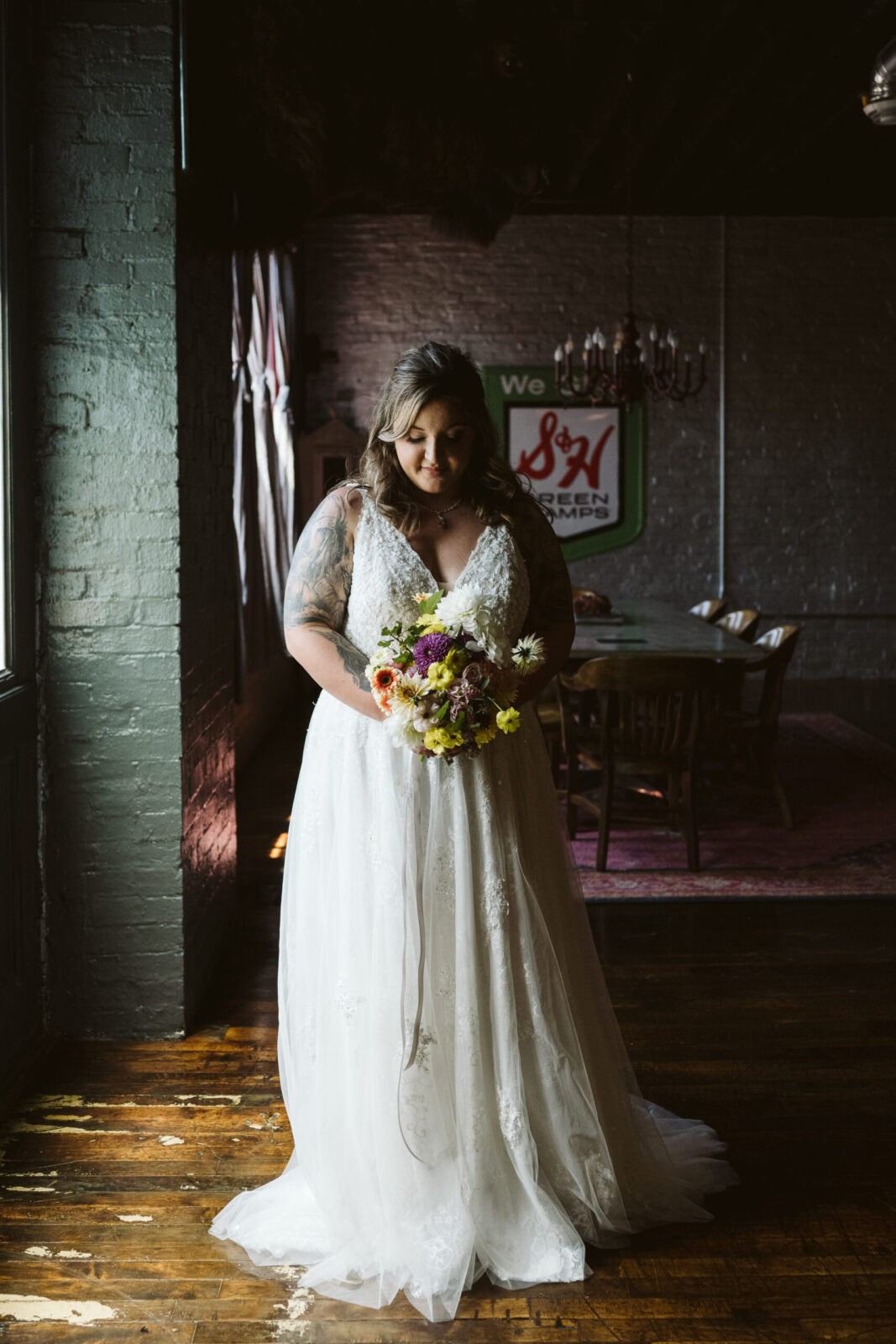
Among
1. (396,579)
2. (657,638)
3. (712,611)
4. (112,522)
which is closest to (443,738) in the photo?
(396,579)

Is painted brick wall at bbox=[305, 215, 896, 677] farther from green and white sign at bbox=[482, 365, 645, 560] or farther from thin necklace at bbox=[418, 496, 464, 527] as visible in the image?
thin necklace at bbox=[418, 496, 464, 527]

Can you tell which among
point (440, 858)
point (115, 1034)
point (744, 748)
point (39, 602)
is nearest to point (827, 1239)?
point (440, 858)

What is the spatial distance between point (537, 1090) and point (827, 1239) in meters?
0.65

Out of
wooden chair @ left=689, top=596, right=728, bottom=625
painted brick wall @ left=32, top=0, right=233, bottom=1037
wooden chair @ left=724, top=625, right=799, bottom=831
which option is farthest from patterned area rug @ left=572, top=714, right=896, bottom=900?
painted brick wall @ left=32, top=0, right=233, bottom=1037

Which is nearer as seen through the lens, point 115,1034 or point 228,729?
point 115,1034

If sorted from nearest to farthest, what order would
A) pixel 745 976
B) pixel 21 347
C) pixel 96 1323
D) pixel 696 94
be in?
pixel 96 1323
pixel 21 347
pixel 745 976
pixel 696 94

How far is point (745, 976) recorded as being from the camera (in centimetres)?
394

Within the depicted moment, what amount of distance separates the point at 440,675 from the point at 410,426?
1.75ft

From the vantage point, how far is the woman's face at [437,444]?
2.35 meters

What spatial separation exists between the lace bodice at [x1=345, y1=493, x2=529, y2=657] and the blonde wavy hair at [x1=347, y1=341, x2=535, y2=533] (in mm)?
51

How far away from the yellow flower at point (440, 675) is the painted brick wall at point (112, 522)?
1423mm

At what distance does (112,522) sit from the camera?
10.9ft

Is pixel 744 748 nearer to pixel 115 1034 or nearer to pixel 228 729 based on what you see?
pixel 228 729

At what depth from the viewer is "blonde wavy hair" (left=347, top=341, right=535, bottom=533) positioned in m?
2.34
